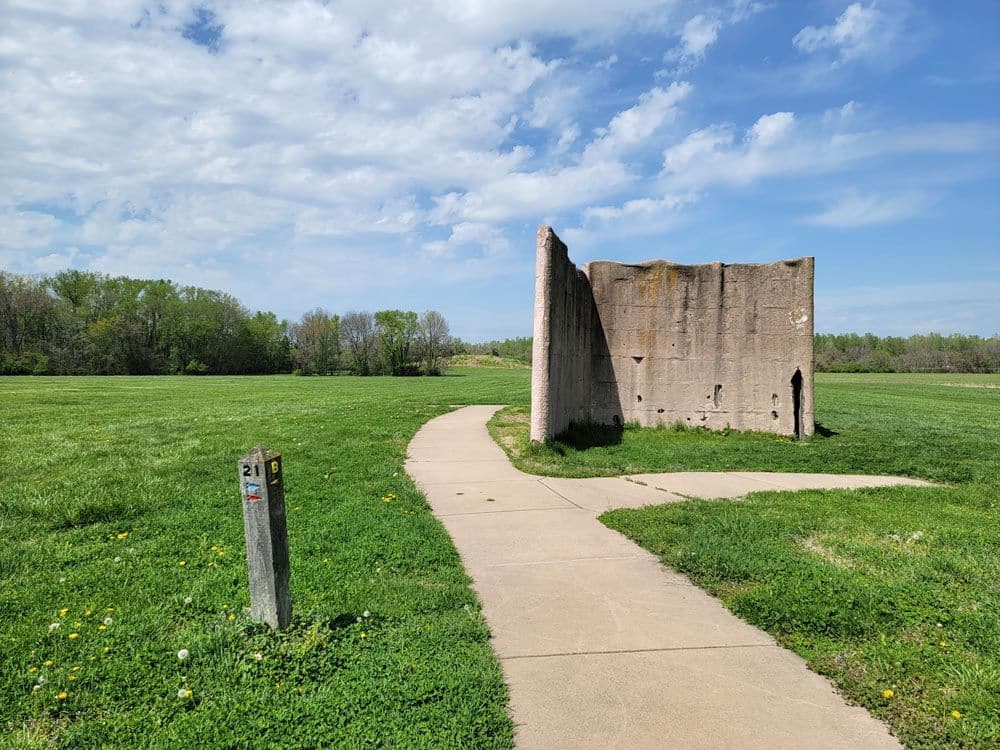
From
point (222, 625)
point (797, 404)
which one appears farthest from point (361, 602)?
point (797, 404)

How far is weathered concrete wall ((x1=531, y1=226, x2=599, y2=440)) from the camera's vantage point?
9.39 m

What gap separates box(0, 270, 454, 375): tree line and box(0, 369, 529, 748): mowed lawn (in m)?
63.3

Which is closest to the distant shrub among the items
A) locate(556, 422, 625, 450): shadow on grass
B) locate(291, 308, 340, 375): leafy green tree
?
locate(291, 308, 340, 375): leafy green tree

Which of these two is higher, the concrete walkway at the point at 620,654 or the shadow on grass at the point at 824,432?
the concrete walkway at the point at 620,654

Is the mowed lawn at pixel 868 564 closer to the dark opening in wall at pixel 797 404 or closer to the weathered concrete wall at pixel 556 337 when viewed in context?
the weathered concrete wall at pixel 556 337

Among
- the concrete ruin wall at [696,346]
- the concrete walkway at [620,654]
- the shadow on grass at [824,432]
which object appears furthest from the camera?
the shadow on grass at [824,432]

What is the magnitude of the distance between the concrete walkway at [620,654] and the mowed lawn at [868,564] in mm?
208

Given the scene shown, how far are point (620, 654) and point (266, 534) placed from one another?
2096 millimetres

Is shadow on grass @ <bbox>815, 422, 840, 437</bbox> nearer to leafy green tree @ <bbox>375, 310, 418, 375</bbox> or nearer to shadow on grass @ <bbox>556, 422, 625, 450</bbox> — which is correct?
shadow on grass @ <bbox>556, 422, 625, 450</bbox>

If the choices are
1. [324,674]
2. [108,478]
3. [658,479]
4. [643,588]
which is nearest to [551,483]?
[658,479]

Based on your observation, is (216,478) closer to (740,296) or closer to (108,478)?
(108,478)

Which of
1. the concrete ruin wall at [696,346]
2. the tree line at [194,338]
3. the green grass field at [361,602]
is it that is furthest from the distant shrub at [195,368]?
the concrete ruin wall at [696,346]

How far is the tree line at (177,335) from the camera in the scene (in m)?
60.4

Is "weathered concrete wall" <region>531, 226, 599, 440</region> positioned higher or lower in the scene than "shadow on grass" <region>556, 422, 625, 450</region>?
higher
